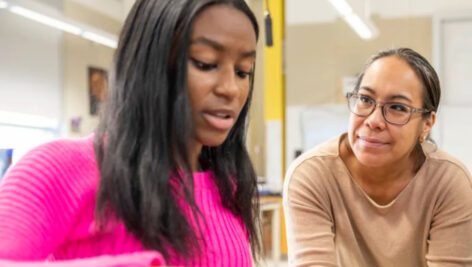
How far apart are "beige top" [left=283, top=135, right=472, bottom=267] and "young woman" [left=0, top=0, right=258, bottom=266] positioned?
77 cm

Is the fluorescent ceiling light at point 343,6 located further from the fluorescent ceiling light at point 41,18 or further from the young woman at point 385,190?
the young woman at point 385,190

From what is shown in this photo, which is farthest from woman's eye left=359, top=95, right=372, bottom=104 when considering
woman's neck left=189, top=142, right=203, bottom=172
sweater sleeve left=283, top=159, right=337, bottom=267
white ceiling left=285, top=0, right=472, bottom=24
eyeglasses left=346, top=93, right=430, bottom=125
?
white ceiling left=285, top=0, right=472, bottom=24

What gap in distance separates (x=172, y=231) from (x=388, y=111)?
97 cm

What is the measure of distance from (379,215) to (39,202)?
3.74 feet

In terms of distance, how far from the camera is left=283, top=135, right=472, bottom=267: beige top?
1465 millimetres

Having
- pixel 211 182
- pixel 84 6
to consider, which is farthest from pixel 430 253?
pixel 84 6

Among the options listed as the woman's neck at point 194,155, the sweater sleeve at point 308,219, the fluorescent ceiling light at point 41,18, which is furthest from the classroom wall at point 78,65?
the woman's neck at point 194,155

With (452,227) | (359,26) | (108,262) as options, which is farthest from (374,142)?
(359,26)

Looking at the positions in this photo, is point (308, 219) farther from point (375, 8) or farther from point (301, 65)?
point (375, 8)

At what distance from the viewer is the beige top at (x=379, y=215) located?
1465 mm

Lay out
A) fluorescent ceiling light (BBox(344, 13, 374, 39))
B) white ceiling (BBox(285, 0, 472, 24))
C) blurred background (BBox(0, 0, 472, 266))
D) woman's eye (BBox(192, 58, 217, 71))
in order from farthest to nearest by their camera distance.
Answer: white ceiling (BBox(285, 0, 472, 24))
blurred background (BBox(0, 0, 472, 266))
fluorescent ceiling light (BBox(344, 13, 374, 39))
woman's eye (BBox(192, 58, 217, 71))

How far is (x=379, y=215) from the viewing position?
1522 mm

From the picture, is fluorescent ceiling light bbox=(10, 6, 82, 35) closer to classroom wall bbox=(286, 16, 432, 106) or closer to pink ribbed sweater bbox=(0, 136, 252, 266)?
classroom wall bbox=(286, 16, 432, 106)

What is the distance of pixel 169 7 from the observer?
2.24 feet
